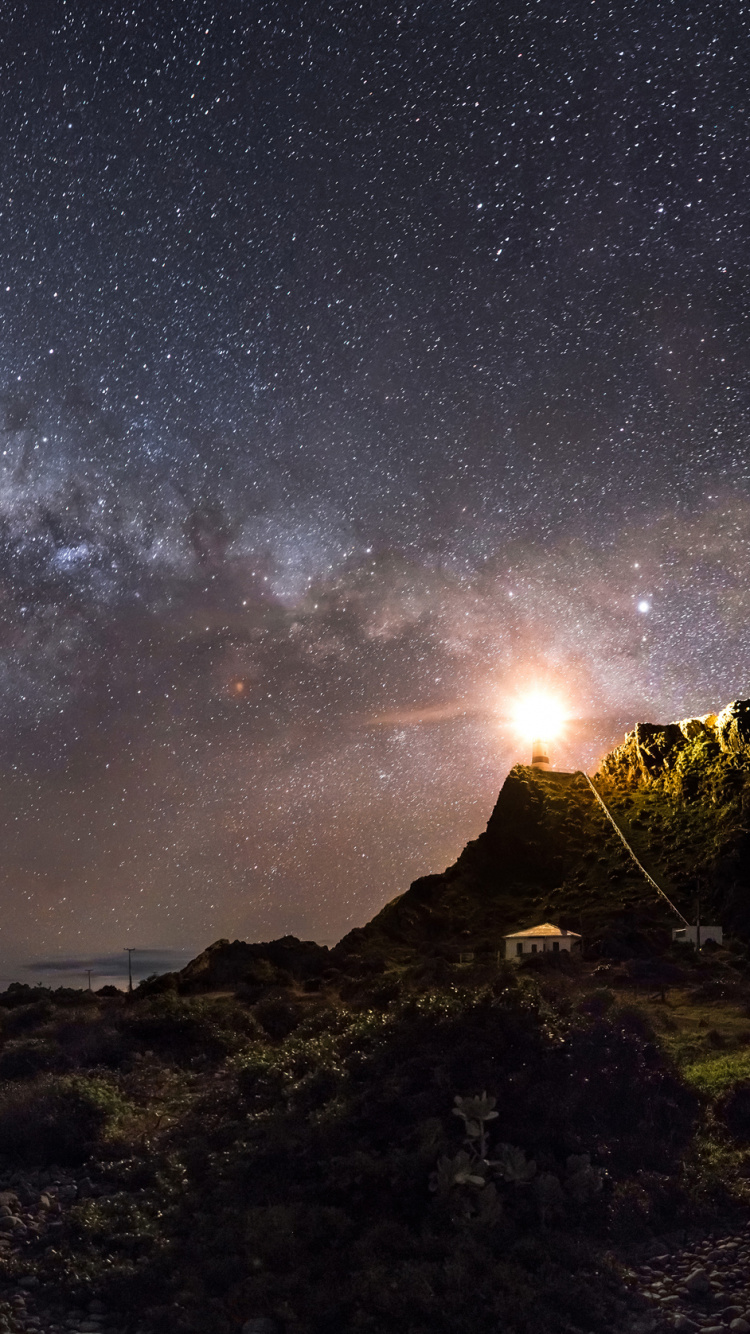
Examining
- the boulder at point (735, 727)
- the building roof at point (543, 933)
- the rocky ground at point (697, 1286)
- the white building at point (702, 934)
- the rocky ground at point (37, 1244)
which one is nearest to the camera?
the rocky ground at point (697, 1286)

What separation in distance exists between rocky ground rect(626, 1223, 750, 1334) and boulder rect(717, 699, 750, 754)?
215 feet

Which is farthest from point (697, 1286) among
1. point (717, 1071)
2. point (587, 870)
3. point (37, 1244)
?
point (587, 870)

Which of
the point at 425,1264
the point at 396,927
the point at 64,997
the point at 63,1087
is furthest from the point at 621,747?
the point at 425,1264

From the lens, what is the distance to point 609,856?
6569 centimetres

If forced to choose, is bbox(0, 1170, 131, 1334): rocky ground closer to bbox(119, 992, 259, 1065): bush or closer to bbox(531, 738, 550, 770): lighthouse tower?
bbox(119, 992, 259, 1065): bush

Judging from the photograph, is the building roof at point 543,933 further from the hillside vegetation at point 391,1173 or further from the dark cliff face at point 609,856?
the hillside vegetation at point 391,1173

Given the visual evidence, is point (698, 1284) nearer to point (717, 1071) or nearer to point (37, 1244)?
point (37, 1244)

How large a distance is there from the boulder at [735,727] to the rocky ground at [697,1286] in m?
65.7

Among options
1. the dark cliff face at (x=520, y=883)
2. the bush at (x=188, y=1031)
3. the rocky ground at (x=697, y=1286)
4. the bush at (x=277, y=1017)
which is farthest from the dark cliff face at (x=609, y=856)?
the rocky ground at (x=697, y=1286)

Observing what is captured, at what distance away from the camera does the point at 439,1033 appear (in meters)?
11.9

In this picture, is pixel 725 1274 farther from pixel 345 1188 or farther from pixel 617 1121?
pixel 345 1188

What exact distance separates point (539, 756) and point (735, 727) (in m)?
16.8

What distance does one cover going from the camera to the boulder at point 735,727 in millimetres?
72250

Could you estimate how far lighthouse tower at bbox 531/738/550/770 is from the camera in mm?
83688
